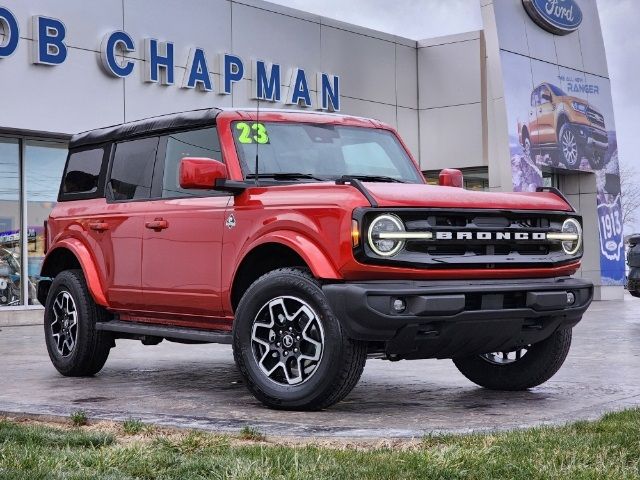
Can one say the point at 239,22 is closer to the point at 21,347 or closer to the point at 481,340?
the point at 21,347

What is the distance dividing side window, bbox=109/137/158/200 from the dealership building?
1018 centimetres

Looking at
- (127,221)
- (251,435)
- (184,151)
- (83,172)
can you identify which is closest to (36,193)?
(83,172)

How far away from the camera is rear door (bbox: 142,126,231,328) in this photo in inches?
305

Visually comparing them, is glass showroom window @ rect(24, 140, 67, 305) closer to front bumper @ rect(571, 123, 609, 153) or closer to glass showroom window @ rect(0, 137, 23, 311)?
glass showroom window @ rect(0, 137, 23, 311)

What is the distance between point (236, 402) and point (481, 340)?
1743mm

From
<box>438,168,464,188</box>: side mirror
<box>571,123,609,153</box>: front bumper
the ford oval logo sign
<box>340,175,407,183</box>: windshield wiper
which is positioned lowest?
<box>340,175,407,183</box>: windshield wiper

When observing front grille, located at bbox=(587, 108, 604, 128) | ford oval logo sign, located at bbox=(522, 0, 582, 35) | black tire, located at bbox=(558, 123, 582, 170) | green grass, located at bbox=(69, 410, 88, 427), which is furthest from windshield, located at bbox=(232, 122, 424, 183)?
front grille, located at bbox=(587, 108, 604, 128)

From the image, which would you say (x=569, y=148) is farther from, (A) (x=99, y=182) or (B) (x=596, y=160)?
(A) (x=99, y=182)

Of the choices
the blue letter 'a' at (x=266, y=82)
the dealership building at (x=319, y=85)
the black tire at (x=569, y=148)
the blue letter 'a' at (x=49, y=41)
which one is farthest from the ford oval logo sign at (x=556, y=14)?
the blue letter 'a' at (x=49, y=41)

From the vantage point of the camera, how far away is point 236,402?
7.51m

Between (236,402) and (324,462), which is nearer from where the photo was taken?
(324,462)

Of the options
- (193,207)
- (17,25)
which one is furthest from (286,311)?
(17,25)

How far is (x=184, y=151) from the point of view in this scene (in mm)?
8453

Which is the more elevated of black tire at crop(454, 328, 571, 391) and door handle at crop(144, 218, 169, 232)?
door handle at crop(144, 218, 169, 232)
